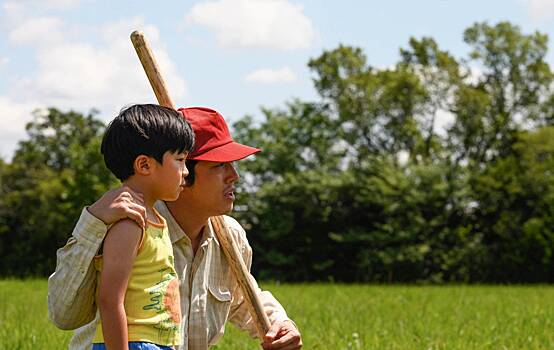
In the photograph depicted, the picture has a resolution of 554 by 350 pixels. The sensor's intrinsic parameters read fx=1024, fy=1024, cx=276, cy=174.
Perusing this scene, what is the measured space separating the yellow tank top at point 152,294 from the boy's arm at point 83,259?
51mm

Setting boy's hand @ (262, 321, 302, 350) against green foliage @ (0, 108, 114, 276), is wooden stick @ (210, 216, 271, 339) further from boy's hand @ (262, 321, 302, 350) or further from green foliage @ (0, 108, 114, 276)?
green foliage @ (0, 108, 114, 276)

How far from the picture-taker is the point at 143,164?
9.46 ft

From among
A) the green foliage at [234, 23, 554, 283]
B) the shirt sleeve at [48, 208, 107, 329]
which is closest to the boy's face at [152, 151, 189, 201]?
the shirt sleeve at [48, 208, 107, 329]

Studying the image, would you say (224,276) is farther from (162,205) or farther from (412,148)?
(412,148)

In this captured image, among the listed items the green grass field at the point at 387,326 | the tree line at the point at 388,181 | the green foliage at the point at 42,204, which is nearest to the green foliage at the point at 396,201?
the tree line at the point at 388,181

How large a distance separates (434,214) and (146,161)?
88.2 feet

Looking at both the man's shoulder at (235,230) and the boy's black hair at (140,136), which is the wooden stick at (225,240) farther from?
the boy's black hair at (140,136)

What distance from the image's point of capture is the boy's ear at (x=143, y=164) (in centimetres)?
288

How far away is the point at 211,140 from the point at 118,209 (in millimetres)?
836

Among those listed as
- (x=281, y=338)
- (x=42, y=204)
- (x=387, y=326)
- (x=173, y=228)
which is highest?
(x=42, y=204)

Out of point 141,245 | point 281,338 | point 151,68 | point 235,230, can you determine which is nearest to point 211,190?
point 235,230

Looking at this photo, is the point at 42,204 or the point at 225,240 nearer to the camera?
the point at 225,240

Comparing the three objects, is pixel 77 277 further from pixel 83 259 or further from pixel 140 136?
pixel 140 136

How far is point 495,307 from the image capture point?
11.7m
